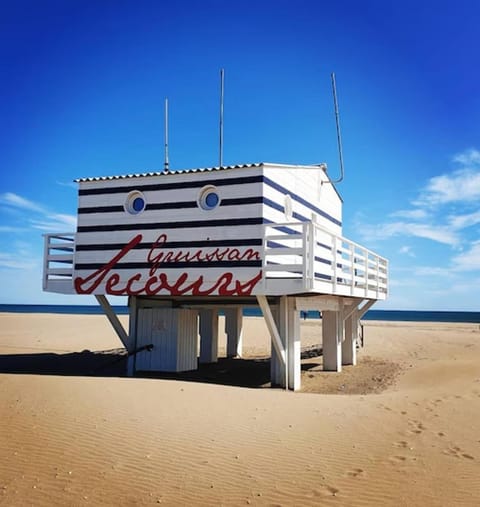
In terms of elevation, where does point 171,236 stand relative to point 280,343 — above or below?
above

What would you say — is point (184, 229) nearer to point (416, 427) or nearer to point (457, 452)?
point (416, 427)

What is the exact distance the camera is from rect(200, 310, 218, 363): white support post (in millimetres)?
21266

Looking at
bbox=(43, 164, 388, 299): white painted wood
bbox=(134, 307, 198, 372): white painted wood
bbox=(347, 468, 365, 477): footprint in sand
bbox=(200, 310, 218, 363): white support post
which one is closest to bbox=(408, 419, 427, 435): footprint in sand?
bbox=(347, 468, 365, 477): footprint in sand

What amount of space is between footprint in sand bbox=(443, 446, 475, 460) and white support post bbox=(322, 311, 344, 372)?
11089 millimetres

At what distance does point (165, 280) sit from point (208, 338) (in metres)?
7.13

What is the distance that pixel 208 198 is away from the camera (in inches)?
574

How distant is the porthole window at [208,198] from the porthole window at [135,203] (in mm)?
1818

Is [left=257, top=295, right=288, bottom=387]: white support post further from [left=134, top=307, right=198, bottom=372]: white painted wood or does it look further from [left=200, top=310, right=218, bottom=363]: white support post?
[left=200, top=310, right=218, bottom=363]: white support post

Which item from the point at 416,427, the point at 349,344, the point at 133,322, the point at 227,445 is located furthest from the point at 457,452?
the point at 349,344

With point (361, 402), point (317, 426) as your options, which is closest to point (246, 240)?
point (361, 402)

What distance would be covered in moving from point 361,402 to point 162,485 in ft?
20.5

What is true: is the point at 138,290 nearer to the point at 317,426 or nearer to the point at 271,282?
the point at 271,282

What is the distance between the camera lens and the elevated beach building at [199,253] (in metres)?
13.8

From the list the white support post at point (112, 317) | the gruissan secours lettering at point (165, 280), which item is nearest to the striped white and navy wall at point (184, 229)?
the gruissan secours lettering at point (165, 280)
